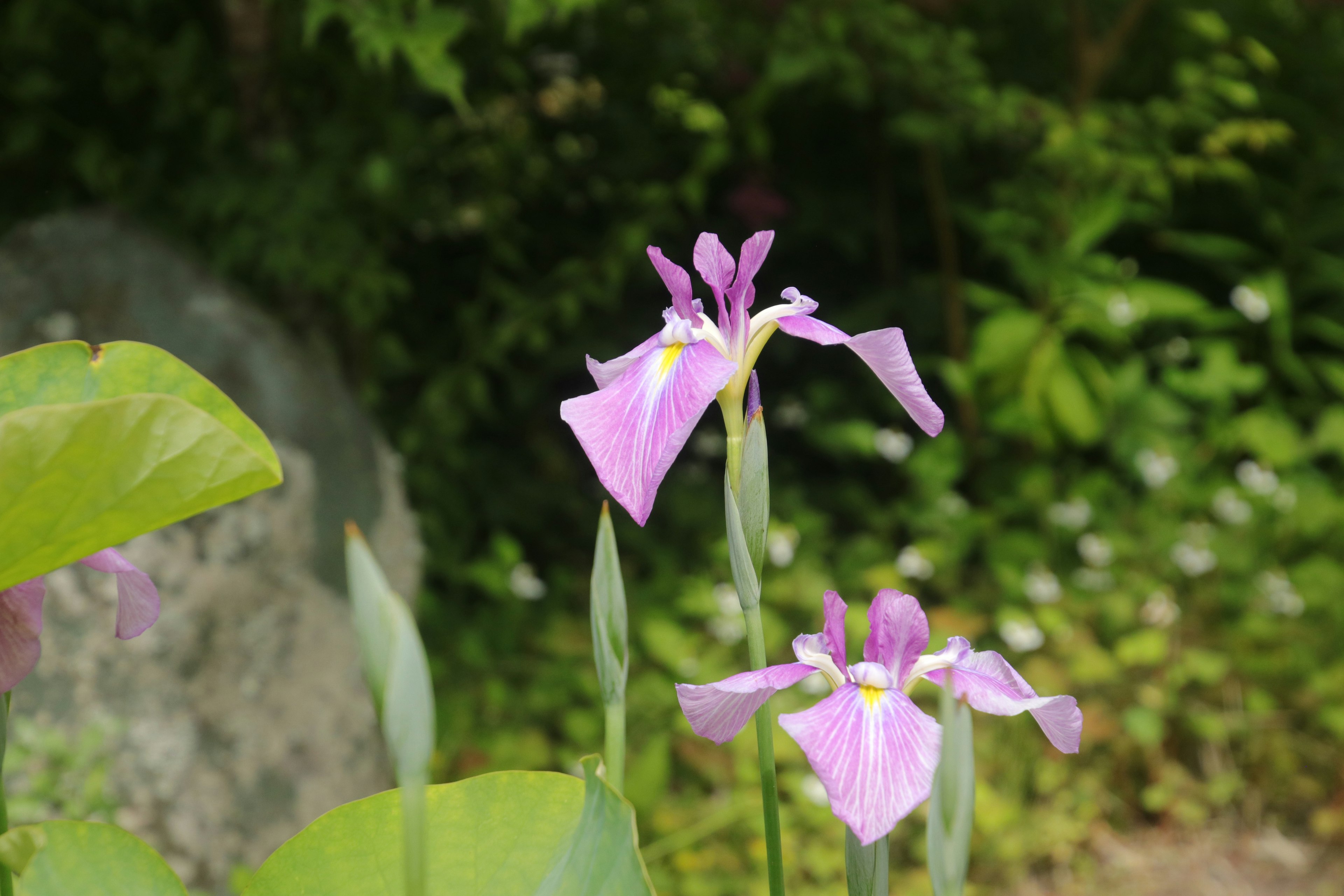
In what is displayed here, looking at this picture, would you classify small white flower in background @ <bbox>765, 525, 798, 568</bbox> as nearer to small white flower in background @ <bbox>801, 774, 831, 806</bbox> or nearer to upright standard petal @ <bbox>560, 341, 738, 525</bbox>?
small white flower in background @ <bbox>801, 774, 831, 806</bbox>

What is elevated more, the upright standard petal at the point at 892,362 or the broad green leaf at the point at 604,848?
the upright standard petal at the point at 892,362

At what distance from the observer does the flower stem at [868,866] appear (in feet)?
1.30

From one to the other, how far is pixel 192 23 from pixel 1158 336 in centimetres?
240

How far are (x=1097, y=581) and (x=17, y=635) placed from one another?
7.30ft

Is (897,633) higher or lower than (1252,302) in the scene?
higher

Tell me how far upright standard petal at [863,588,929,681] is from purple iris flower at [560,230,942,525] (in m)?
0.08

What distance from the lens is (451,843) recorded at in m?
0.46

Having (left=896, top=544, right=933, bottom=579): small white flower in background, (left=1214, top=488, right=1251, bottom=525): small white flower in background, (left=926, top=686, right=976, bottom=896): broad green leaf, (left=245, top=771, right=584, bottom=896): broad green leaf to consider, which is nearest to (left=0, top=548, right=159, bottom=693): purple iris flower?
(left=245, top=771, right=584, bottom=896): broad green leaf

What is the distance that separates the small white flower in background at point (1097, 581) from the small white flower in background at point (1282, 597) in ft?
0.98

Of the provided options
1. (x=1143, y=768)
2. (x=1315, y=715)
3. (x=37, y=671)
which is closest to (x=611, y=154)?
(x=37, y=671)

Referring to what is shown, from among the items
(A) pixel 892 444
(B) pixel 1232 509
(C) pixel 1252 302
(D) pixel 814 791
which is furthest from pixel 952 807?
(C) pixel 1252 302

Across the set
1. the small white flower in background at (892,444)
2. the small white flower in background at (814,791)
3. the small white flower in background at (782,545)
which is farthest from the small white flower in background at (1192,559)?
the small white flower in background at (814,791)

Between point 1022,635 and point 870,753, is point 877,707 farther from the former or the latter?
point 1022,635

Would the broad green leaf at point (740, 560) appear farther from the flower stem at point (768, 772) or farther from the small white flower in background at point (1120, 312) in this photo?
the small white flower in background at point (1120, 312)
